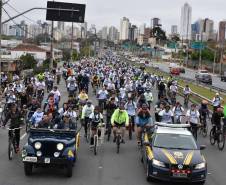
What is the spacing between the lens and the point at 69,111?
17.8m

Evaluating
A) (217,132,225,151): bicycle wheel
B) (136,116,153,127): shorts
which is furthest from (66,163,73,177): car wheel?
(217,132,225,151): bicycle wheel

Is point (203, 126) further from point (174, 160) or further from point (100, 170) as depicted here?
point (174, 160)

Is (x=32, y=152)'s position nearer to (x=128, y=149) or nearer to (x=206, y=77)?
(x=128, y=149)

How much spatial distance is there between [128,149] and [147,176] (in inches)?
194

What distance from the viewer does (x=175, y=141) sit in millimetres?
13891

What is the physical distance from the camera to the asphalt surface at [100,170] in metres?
12.7

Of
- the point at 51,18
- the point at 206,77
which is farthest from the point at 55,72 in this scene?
the point at 206,77

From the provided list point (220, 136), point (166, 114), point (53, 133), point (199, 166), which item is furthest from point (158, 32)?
point (199, 166)

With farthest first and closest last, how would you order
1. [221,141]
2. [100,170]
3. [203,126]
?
[203,126] < [221,141] < [100,170]

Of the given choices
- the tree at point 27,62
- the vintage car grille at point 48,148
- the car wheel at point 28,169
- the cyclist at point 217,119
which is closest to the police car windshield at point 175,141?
the vintage car grille at point 48,148

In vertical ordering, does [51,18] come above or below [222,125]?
above

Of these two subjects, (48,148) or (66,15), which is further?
(66,15)

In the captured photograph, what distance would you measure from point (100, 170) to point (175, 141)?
2.14m

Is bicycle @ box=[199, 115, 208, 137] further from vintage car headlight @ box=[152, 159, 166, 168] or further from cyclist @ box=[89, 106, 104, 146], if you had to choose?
vintage car headlight @ box=[152, 159, 166, 168]
